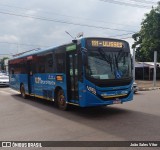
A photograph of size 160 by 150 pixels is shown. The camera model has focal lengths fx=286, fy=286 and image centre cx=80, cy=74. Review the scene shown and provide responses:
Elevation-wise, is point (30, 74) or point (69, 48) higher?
point (69, 48)

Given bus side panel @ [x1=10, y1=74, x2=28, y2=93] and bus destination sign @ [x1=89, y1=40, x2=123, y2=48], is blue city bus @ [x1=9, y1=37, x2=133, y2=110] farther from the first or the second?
bus side panel @ [x1=10, y1=74, x2=28, y2=93]

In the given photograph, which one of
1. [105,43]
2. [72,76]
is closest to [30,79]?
[72,76]

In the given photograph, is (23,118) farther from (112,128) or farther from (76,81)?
(112,128)

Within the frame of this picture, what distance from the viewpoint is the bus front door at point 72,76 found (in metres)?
11.1

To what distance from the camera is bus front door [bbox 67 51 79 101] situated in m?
11.1

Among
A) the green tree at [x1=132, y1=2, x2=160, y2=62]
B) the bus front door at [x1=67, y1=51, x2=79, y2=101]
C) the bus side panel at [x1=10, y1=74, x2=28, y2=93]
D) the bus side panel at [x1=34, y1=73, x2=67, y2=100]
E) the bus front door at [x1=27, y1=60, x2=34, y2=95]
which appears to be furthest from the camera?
the green tree at [x1=132, y1=2, x2=160, y2=62]

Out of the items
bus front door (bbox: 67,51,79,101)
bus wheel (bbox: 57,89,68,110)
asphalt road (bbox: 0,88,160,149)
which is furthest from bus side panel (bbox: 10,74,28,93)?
bus front door (bbox: 67,51,79,101)

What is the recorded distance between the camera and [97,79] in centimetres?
1047

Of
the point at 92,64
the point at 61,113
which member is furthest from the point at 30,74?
the point at 92,64

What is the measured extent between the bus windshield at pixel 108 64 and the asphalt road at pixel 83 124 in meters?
1.54

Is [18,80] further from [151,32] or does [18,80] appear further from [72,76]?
[151,32]

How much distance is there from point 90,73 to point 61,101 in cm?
276

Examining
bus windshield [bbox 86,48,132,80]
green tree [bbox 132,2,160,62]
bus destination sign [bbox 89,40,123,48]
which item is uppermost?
green tree [bbox 132,2,160,62]

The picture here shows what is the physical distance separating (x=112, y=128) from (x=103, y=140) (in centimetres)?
137
